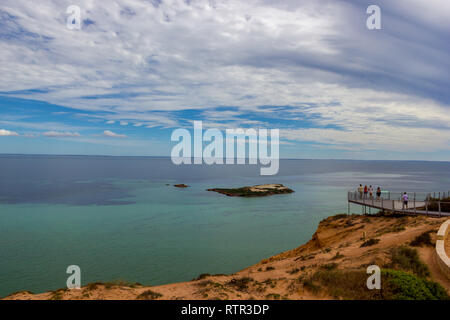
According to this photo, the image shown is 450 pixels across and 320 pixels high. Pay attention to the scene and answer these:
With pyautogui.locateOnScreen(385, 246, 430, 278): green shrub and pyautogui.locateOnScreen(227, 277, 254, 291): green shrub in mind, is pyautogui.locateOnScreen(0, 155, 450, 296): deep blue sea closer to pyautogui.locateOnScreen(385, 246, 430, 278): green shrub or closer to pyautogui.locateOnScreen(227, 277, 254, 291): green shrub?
pyautogui.locateOnScreen(227, 277, 254, 291): green shrub

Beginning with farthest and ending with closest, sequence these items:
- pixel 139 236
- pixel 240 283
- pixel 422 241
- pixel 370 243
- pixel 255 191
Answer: pixel 255 191 < pixel 139 236 < pixel 370 243 < pixel 422 241 < pixel 240 283

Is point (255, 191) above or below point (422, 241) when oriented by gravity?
below

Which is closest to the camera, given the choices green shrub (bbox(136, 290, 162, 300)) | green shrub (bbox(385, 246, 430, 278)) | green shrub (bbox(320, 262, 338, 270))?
green shrub (bbox(136, 290, 162, 300))

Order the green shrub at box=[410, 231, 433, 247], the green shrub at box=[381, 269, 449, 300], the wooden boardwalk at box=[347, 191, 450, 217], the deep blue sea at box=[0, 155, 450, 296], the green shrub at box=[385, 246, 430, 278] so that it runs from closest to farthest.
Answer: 1. the green shrub at box=[381, 269, 449, 300]
2. the green shrub at box=[385, 246, 430, 278]
3. the green shrub at box=[410, 231, 433, 247]
4. the wooden boardwalk at box=[347, 191, 450, 217]
5. the deep blue sea at box=[0, 155, 450, 296]

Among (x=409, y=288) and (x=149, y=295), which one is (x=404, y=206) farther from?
(x=149, y=295)

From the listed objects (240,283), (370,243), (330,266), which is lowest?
(240,283)

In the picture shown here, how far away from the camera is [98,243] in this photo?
102ft

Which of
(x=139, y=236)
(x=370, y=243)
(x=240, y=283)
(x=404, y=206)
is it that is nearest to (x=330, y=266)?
(x=240, y=283)

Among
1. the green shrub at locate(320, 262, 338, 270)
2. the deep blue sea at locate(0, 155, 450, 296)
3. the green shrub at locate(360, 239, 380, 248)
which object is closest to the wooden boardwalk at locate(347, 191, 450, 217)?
the green shrub at locate(360, 239, 380, 248)

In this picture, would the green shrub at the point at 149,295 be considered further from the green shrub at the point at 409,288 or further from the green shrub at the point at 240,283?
the green shrub at the point at 409,288

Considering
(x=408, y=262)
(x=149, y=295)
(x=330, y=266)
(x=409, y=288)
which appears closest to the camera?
(x=409, y=288)

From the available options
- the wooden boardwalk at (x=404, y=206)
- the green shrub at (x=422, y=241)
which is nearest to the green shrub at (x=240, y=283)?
the green shrub at (x=422, y=241)
